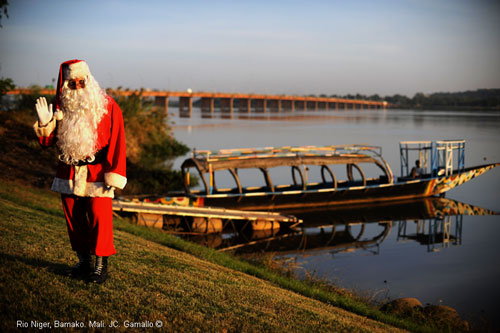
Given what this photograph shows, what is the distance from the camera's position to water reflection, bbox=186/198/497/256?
61.1 feet

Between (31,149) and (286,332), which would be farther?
(31,149)

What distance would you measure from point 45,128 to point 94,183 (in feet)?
3.07

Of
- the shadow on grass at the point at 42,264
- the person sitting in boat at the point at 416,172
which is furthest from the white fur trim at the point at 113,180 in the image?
the person sitting in boat at the point at 416,172

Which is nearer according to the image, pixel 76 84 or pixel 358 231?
pixel 76 84

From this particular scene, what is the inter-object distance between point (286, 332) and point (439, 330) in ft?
16.8

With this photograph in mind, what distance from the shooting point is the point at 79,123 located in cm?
648

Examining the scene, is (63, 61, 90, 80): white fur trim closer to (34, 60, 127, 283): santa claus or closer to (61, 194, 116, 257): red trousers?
(34, 60, 127, 283): santa claus

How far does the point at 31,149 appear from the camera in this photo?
1011 inches

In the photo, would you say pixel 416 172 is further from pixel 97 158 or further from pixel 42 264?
pixel 42 264

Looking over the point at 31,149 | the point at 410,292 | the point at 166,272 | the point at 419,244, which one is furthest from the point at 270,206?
the point at 166,272

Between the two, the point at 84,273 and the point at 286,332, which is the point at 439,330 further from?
the point at 84,273

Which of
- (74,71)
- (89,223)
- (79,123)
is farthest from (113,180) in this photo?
(74,71)

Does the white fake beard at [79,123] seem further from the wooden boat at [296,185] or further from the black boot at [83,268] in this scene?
the wooden boat at [296,185]

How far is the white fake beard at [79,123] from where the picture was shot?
640 cm
